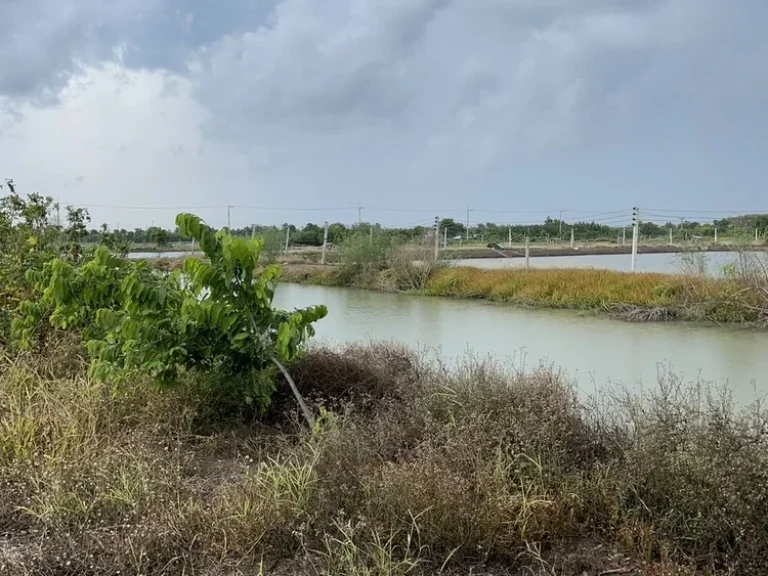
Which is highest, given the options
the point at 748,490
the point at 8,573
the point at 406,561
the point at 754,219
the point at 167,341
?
the point at 754,219

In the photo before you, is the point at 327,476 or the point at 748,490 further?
the point at 327,476

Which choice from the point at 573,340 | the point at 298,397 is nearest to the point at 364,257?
the point at 573,340

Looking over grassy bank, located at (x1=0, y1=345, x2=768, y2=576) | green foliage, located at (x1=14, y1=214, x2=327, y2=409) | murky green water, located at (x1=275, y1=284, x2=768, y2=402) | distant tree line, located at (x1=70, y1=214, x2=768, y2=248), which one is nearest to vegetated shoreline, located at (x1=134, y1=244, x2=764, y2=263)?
distant tree line, located at (x1=70, y1=214, x2=768, y2=248)

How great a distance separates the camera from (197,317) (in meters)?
3.40

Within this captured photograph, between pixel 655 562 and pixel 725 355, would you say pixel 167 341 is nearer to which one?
pixel 655 562

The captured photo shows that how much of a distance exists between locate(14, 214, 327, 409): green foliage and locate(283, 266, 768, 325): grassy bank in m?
8.49

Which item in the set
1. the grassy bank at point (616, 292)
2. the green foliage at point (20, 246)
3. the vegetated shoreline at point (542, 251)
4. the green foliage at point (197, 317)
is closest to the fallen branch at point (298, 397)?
the green foliage at point (197, 317)

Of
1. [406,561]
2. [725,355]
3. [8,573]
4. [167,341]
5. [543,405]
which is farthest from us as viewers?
[725,355]

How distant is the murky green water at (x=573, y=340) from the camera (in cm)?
631

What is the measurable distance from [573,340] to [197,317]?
619 cm

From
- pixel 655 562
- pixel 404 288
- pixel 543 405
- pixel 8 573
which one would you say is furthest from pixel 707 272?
pixel 8 573

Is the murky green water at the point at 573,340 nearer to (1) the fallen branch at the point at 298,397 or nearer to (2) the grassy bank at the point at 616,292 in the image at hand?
(2) the grassy bank at the point at 616,292

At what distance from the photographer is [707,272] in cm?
1138

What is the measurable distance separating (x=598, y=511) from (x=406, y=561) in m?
0.96
